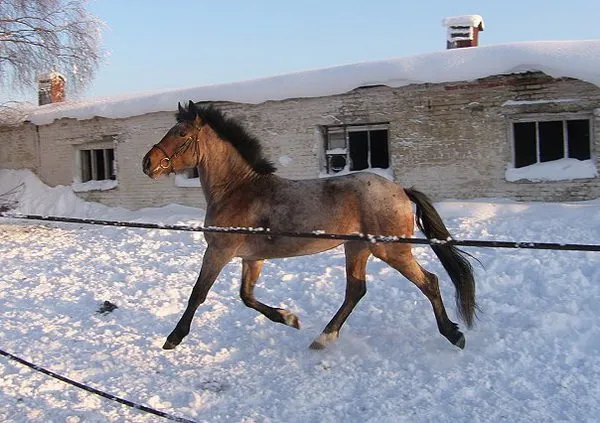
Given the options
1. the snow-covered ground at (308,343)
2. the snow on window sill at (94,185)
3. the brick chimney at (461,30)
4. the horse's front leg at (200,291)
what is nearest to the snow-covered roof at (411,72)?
the snow on window sill at (94,185)

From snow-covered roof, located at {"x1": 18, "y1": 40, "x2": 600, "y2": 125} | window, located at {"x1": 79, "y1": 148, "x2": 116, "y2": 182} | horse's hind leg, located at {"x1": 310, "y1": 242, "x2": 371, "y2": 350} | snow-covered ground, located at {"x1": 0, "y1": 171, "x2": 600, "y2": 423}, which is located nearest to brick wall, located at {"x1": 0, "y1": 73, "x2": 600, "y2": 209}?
snow-covered roof, located at {"x1": 18, "y1": 40, "x2": 600, "y2": 125}

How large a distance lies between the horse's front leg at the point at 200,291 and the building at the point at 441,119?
5.84 meters

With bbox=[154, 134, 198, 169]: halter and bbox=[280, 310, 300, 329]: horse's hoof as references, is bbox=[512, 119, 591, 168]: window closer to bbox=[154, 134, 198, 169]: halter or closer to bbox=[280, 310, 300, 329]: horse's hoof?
bbox=[280, 310, 300, 329]: horse's hoof

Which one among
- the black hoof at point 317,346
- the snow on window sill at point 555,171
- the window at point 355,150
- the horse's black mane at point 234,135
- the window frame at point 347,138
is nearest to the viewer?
the black hoof at point 317,346

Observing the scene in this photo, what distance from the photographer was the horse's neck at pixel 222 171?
4578 millimetres

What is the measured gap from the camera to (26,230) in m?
11.7

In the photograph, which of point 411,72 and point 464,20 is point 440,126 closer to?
point 411,72

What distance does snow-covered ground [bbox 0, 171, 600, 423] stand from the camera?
358 cm

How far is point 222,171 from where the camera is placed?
4.62m

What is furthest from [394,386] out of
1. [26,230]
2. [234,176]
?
[26,230]

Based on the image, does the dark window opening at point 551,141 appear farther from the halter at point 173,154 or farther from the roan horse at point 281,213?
the halter at point 173,154

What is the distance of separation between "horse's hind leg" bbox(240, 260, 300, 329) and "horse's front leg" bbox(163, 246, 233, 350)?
1.47 ft

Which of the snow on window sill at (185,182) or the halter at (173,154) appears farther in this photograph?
the snow on window sill at (185,182)

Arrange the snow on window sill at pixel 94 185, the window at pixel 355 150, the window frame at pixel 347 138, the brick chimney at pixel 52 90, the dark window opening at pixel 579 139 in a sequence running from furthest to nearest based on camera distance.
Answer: the brick chimney at pixel 52 90
the snow on window sill at pixel 94 185
the window at pixel 355 150
the window frame at pixel 347 138
the dark window opening at pixel 579 139
